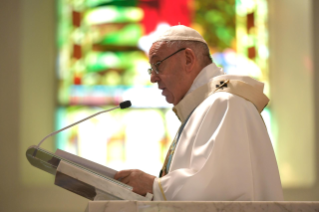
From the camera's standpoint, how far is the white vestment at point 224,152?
2.27 meters

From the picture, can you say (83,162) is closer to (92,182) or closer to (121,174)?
(121,174)

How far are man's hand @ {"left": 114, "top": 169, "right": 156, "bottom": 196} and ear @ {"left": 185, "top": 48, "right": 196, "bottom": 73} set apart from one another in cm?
Result: 91

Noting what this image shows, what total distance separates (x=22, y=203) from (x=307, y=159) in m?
3.65

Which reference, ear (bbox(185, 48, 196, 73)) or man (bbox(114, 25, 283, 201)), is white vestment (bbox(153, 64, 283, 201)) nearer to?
man (bbox(114, 25, 283, 201))

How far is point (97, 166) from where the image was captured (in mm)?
2533

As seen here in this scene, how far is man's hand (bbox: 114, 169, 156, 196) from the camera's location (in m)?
2.46

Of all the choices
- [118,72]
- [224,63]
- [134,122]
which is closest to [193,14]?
[224,63]

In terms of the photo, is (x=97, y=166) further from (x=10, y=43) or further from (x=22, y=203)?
(x=10, y=43)

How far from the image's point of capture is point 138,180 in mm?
2498

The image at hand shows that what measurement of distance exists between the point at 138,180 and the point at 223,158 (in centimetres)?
51

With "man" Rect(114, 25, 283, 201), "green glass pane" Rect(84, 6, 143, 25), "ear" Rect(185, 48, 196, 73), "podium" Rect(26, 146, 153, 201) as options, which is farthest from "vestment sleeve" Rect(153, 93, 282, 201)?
"green glass pane" Rect(84, 6, 143, 25)

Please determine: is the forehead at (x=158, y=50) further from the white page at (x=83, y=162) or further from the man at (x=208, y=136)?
the white page at (x=83, y=162)

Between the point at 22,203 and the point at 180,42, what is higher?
the point at 180,42

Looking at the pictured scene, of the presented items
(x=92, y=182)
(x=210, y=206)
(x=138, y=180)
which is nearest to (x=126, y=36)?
(x=138, y=180)
